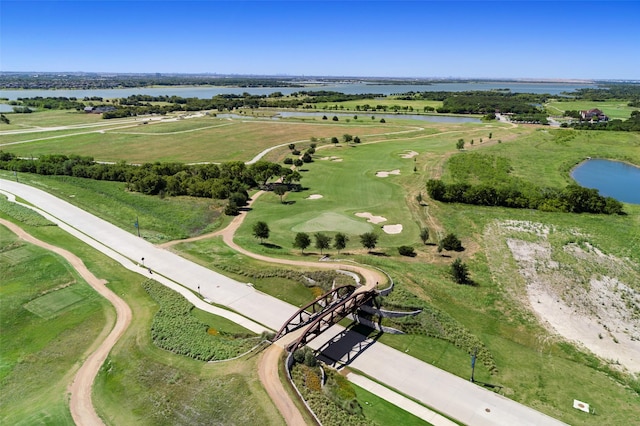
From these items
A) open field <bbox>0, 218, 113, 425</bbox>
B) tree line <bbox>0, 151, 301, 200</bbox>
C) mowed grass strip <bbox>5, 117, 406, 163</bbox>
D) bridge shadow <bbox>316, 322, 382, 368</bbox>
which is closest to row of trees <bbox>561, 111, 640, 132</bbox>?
mowed grass strip <bbox>5, 117, 406, 163</bbox>

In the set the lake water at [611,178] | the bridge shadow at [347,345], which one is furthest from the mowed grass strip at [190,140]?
the bridge shadow at [347,345]

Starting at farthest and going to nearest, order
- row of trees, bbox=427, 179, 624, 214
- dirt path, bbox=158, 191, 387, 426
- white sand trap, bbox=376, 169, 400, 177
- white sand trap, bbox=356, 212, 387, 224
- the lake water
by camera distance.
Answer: white sand trap, bbox=376, 169, 400, 177, the lake water, row of trees, bbox=427, 179, 624, 214, white sand trap, bbox=356, 212, 387, 224, dirt path, bbox=158, 191, 387, 426

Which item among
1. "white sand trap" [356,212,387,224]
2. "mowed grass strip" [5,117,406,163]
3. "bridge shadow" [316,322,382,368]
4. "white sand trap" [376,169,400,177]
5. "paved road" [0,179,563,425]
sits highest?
"mowed grass strip" [5,117,406,163]

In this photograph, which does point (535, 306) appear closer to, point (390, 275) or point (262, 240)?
point (390, 275)

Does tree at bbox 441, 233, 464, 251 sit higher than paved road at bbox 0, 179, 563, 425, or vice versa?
tree at bbox 441, 233, 464, 251

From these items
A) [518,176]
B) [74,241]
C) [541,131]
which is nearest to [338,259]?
[74,241]

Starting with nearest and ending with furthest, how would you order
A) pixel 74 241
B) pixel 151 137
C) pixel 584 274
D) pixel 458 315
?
pixel 458 315, pixel 584 274, pixel 74 241, pixel 151 137

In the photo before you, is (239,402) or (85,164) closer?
(239,402)

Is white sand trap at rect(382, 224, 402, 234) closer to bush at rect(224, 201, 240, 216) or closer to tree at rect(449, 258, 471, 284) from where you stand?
tree at rect(449, 258, 471, 284)
